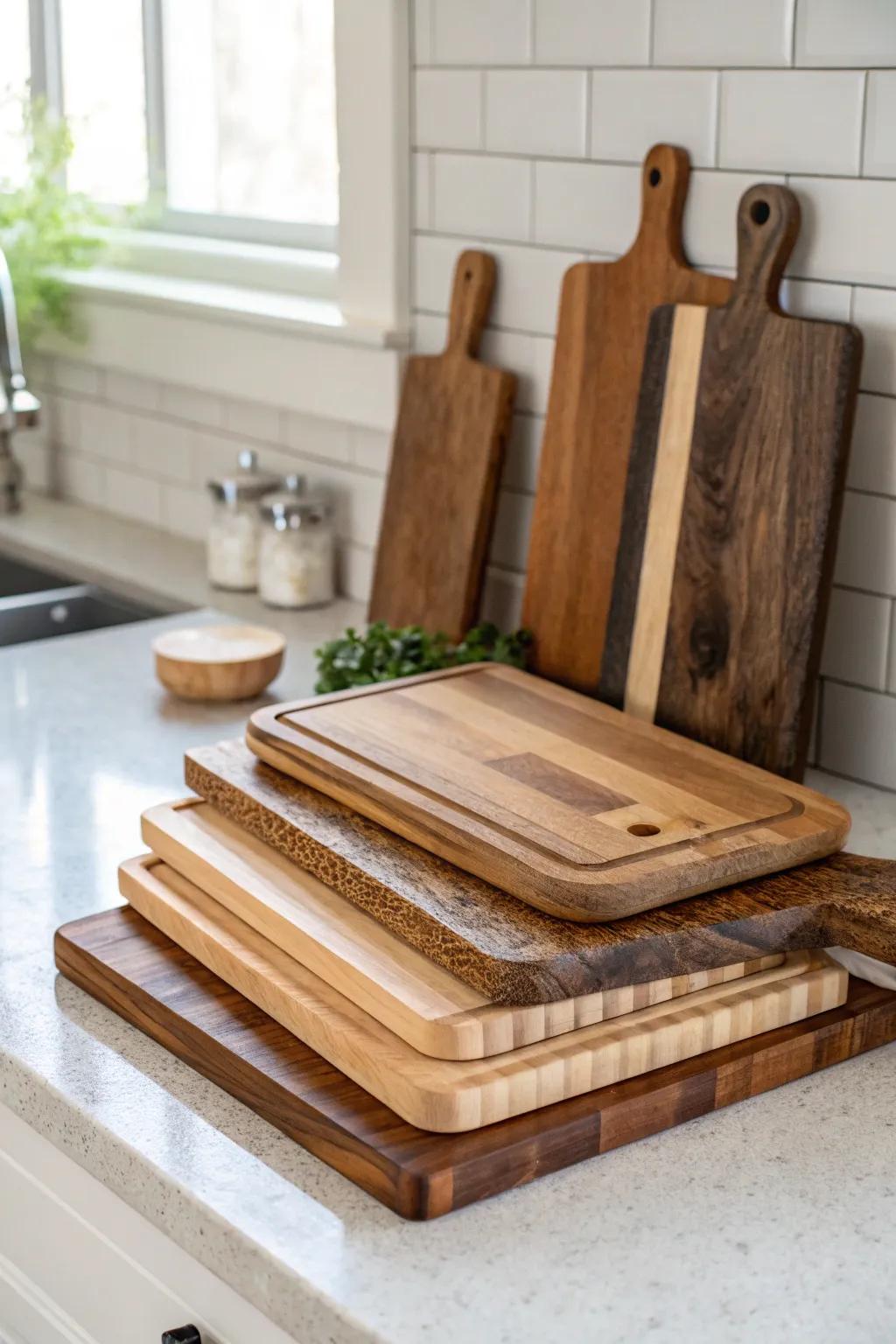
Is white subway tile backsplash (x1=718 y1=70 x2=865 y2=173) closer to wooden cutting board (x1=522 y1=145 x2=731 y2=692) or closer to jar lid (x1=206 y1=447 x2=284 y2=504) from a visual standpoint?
wooden cutting board (x1=522 y1=145 x2=731 y2=692)

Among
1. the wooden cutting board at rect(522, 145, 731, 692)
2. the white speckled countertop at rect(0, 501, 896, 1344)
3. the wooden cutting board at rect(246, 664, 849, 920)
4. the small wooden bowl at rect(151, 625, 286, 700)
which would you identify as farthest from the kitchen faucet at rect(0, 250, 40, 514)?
the white speckled countertop at rect(0, 501, 896, 1344)

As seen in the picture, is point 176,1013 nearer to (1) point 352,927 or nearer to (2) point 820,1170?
(1) point 352,927

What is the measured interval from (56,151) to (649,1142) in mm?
1706

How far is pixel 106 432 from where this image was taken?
228 cm

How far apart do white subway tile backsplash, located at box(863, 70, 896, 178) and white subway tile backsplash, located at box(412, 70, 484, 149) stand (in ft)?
1.52

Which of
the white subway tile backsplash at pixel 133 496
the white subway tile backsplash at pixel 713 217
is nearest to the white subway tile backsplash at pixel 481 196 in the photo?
the white subway tile backsplash at pixel 713 217

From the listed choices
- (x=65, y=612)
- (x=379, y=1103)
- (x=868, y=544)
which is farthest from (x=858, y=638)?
(x=65, y=612)

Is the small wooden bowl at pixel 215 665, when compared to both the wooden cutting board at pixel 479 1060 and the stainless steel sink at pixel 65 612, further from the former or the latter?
the wooden cutting board at pixel 479 1060

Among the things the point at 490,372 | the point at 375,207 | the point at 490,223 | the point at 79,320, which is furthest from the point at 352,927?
the point at 79,320

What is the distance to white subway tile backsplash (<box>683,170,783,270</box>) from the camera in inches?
52.4

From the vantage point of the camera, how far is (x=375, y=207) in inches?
66.5

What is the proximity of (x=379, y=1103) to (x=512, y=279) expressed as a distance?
937 mm

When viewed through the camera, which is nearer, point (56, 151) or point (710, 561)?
point (710, 561)

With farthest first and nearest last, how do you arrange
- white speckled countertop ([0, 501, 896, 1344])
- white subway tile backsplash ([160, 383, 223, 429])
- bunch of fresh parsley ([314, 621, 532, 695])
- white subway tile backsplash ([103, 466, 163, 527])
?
white subway tile backsplash ([103, 466, 163, 527]), white subway tile backsplash ([160, 383, 223, 429]), bunch of fresh parsley ([314, 621, 532, 695]), white speckled countertop ([0, 501, 896, 1344])
